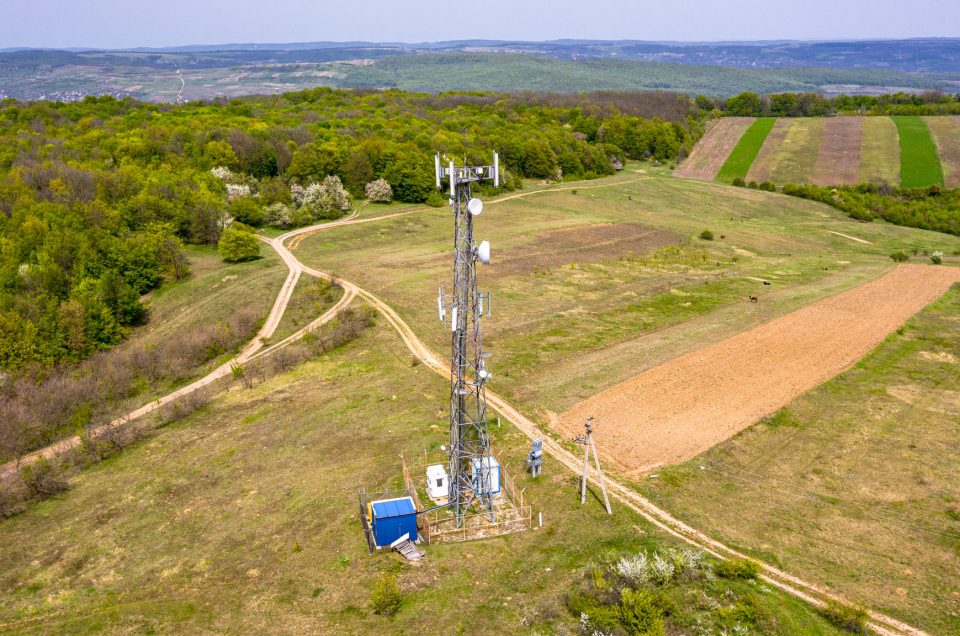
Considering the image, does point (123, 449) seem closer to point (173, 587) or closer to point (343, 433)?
point (343, 433)

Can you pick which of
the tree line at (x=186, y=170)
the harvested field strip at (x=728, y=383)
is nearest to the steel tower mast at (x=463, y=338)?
the harvested field strip at (x=728, y=383)

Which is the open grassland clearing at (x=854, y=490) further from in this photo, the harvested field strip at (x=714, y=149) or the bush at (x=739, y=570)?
the harvested field strip at (x=714, y=149)

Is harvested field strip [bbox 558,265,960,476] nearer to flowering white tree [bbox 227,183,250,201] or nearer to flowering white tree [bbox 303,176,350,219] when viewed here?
flowering white tree [bbox 303,176,350,219]

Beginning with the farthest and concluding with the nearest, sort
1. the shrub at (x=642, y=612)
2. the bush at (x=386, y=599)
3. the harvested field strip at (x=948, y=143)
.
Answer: the harvested field strip at (x=948, y=143) < the bush at (x=386, y=599) < the shrub at (x=642, y=612)

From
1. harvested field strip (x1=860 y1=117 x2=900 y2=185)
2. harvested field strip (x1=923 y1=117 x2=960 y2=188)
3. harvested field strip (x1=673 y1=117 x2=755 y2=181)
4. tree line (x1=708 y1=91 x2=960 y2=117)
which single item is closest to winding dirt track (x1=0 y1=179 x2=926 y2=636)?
harvested field strip (x1=673 y1=117 x2=755 y2=181)

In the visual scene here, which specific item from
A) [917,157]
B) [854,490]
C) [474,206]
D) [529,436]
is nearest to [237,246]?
[529,436]

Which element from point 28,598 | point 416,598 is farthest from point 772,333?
point 28,598
